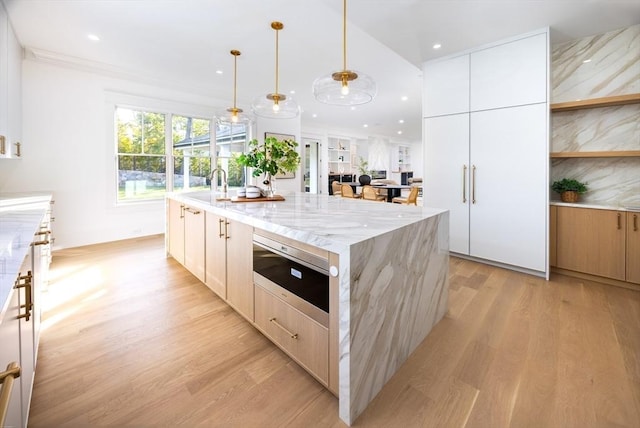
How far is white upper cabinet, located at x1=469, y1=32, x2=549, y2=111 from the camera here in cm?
313

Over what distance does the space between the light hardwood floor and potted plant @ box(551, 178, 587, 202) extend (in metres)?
1.06

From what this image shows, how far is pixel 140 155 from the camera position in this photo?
515cm

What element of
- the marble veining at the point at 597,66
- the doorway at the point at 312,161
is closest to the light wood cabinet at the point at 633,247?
the marble veining at the point at 597,66

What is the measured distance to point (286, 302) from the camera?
173 cm

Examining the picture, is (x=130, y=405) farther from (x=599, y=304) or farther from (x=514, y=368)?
(x=599, y=304)

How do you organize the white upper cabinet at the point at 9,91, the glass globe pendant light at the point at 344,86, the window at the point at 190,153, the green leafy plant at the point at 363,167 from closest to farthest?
the glass globe pendant light at the point at 344,86 < the white upper cabinet at the point at 9,91 < the window at the point at 190,153 < the green leafy plant at the point at 363,167

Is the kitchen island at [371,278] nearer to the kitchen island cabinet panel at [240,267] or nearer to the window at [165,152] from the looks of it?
the kitchen island cabinet panel at [240,267]

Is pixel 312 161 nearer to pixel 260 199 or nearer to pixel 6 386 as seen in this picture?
pixel 260 199

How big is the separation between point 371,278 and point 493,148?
2969 mm

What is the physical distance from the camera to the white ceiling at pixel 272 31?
2820mm

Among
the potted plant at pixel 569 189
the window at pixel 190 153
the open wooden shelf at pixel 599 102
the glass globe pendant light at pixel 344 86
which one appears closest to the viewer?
the glass globe pendant light at pixel 344 86

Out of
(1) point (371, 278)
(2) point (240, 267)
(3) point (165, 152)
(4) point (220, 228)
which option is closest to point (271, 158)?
(4) point (220, 228)

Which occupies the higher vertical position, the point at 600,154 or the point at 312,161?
the point at 312,161

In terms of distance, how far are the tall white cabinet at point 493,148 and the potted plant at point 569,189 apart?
0.43m
